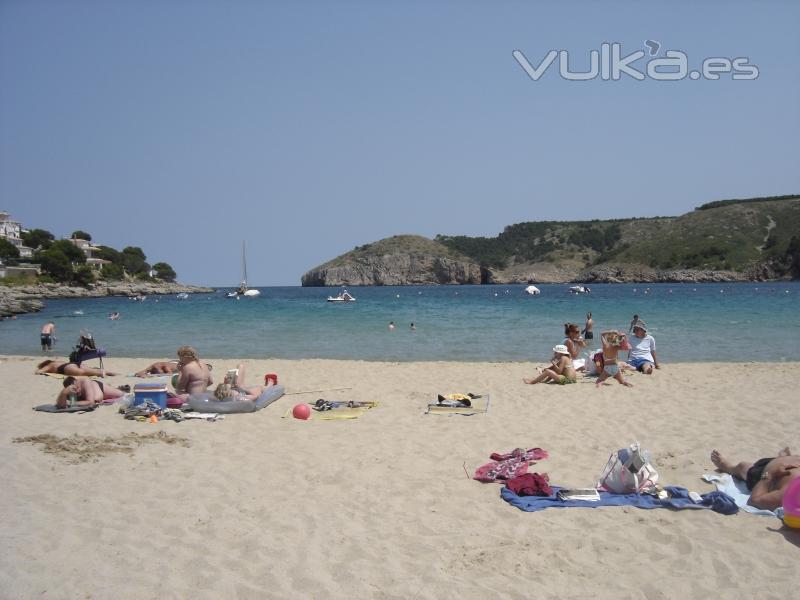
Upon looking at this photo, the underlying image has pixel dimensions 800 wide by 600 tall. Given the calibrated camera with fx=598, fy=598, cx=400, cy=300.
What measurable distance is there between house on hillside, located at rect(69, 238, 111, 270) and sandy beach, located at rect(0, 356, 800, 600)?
307ft

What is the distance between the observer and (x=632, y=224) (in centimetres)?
12681

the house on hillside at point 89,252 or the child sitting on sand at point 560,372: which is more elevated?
the house on hillside at point 89,252

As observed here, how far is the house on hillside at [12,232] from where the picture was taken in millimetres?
81781

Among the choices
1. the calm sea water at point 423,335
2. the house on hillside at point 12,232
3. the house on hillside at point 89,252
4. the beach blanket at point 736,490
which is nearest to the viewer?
the beach blanket at point 736,490

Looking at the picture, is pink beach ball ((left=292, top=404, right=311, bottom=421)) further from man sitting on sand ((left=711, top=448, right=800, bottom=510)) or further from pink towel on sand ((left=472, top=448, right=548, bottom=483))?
man sitting on sand ((left=711, top=448, right=800, bottom=510))

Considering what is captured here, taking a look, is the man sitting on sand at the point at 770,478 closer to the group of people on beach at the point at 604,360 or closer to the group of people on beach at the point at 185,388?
the group of people on beach at the point at 604,360

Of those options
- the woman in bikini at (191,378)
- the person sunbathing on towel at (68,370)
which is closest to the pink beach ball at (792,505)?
the woman in bikini at (191,378)

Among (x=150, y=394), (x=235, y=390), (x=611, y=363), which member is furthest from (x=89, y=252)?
(x=611, y=363)

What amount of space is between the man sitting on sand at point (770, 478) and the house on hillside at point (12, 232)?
9123cm

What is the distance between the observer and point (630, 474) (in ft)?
17.5

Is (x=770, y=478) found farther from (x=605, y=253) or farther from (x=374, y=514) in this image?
(x=605, y=253)

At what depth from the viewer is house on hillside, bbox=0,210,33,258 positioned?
81.8m

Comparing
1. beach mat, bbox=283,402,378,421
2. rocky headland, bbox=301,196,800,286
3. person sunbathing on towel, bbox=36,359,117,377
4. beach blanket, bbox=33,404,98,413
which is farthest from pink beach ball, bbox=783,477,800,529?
rocky headland, bbox=301,196,800,286

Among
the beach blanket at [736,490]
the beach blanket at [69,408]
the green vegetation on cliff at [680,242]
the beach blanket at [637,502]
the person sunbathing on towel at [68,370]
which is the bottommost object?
the beach blanket at [736,490]
